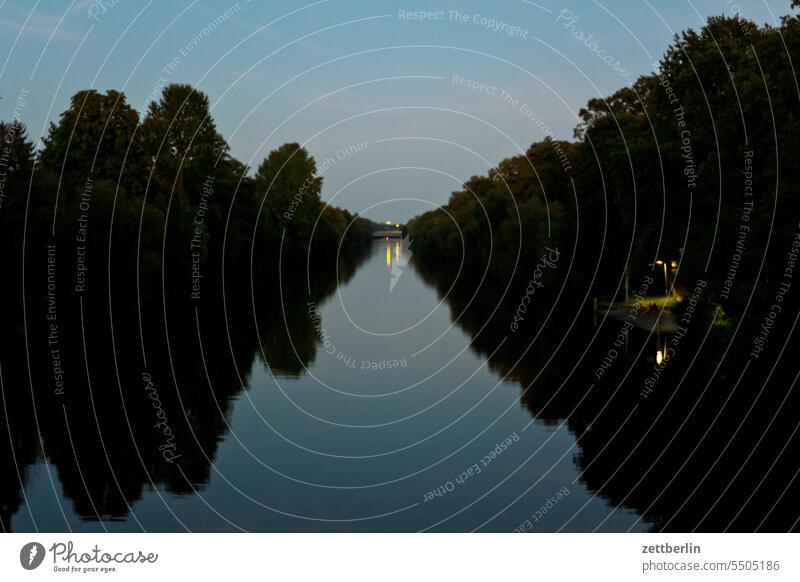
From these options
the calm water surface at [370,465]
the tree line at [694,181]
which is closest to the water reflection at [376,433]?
the calm water surface at [370,465]

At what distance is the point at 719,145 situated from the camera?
158ft

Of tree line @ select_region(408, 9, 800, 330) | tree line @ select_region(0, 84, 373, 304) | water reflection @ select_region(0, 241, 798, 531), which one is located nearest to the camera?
water reflection @ select_region(0, 241, 798, 531)

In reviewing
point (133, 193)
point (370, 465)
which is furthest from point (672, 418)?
point (133, 193)

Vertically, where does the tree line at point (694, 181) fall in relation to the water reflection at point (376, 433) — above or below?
above

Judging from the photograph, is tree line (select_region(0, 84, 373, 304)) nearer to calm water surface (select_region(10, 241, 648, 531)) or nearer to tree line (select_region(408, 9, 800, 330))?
calm water surface (select_region(10, 241, 648, 531))

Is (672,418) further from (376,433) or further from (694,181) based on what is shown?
(694,181)

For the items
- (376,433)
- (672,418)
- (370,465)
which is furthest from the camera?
(672,418)

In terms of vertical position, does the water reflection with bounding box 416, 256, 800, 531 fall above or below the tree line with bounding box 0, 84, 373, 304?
below

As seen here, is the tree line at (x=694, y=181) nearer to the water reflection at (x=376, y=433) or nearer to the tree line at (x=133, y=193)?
the water reflection at (x=376, y=433)

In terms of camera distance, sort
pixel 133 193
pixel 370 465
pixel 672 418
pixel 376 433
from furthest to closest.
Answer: pixel 133 193 → pixel 672 418 → pixel 376 433 → pixel 370 465

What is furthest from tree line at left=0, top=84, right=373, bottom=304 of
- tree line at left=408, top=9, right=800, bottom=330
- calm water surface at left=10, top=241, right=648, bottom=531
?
tree line at left=408, top=9, right=800, bottom=330

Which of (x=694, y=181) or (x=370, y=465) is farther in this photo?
(x=694, y=181)

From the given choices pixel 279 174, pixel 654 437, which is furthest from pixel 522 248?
pixel 654 437
